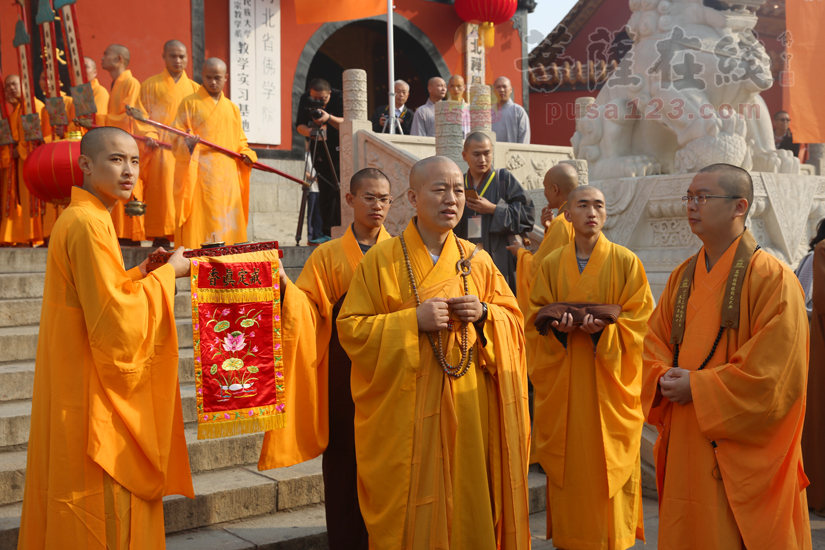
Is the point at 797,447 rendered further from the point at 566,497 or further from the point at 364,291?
the point at 364,291

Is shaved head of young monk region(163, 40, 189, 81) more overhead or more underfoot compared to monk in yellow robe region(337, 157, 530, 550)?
more overhead

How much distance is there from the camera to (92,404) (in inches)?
103

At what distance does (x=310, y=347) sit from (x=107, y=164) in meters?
1.17

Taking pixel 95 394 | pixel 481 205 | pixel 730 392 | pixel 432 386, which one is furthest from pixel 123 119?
pixel 730 392

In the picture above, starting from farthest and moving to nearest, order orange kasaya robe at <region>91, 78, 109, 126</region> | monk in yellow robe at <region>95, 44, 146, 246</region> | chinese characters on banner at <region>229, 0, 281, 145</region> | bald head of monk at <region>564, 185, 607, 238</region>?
chinese characters on banner at <region>229, 0, 281, 145</region>, orange kasaya robe at <region>91, 78, 109, 126</region>, monk in yellow robe at <region>95, 44, 146, 246</region>, bald head of monk at <region>564, 185, 607, 238</region>

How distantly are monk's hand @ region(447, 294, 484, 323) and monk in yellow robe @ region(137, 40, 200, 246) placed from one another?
471cm

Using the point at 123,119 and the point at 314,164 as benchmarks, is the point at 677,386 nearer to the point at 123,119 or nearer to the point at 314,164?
the point at 123,119

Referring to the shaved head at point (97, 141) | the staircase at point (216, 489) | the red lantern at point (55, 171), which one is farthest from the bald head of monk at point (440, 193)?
the red lantern at point (55, 171)

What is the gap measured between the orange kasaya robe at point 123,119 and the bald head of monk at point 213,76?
0.88 meters

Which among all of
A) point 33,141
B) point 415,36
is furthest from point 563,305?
point 415,36

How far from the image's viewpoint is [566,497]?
3.68m

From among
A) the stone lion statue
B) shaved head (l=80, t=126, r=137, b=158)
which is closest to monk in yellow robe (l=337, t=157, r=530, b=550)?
shaved head (l=80, t=126, r=137, b=158)

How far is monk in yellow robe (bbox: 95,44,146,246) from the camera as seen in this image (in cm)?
716

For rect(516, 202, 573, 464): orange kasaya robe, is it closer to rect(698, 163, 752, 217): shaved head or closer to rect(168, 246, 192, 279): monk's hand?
rect(698, 163, 752, 217): shaved head
